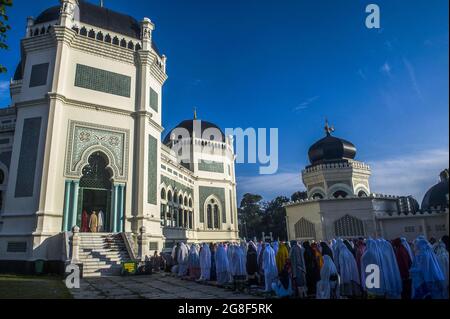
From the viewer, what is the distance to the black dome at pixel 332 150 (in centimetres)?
2427

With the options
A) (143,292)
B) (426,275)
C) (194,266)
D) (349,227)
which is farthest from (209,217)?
(426,275)

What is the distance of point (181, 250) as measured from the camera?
11578 millimetres

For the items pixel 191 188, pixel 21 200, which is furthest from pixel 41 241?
pixel 191 188

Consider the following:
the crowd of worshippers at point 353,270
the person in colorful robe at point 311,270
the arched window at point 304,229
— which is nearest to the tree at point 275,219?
the arched window at point 304,229

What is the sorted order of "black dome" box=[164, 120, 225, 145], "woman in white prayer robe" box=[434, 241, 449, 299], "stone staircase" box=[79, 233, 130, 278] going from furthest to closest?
"black dome" box=[164, 120, 225, 145] < "stone staircase" box=[79, 233, 130, 278] < "woman in white prayer robe" box=[434, 241, 449, 299]

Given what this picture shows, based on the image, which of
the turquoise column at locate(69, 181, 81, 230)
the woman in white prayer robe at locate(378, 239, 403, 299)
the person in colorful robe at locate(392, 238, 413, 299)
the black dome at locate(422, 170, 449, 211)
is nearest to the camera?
the woman in white prayer robe at locate(378, 239, 403, 299)

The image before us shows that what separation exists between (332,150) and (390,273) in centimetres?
1940

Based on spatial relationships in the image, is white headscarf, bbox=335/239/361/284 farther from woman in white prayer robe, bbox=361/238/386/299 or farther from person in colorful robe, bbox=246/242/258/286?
person in colorful robe, bbox=246/242/258/286

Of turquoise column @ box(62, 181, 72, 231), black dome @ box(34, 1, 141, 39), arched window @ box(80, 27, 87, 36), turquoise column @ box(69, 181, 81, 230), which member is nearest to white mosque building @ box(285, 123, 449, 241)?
turquoise column @ box(69, 181, 81, 230)

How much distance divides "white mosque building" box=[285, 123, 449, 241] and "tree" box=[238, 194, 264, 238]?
1970 centimetres

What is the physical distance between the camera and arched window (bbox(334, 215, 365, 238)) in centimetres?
1888

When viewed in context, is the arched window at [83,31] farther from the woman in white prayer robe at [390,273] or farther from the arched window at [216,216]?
the arched window at [216,216]
